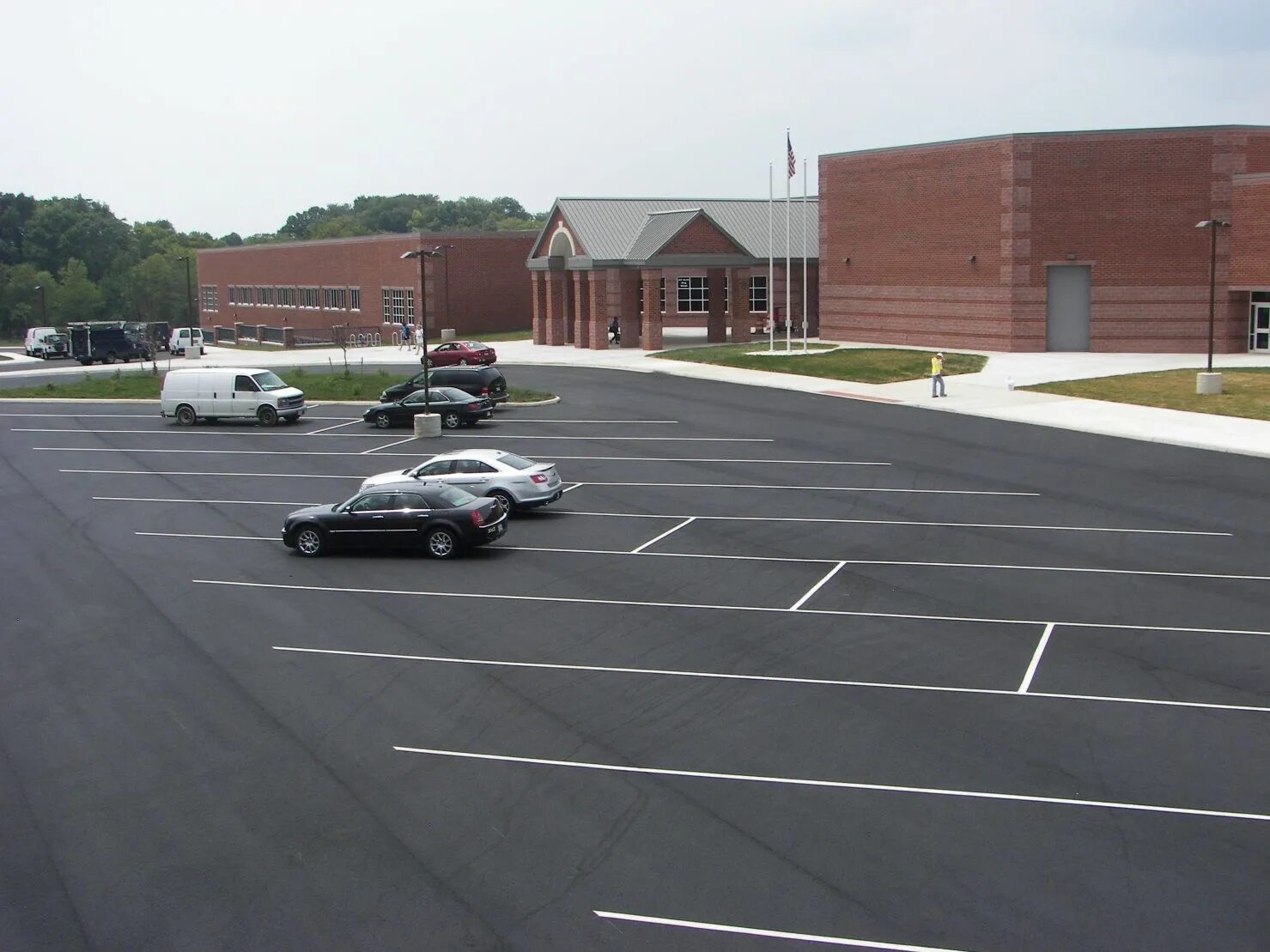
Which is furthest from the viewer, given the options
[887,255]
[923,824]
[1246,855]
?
[887,255]

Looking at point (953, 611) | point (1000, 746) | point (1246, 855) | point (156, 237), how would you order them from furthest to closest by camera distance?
1. point (156, 237)
2. point (953, 611)
3. point (1000, 746)
4. point (1246, 855)

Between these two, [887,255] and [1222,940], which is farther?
[887,255]

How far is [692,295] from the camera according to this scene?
85.1m

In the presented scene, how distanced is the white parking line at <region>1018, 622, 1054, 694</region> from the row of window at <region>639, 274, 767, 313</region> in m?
57.1

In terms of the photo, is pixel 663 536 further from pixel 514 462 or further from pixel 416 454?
pixel 416 454

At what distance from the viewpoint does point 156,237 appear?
570 feet

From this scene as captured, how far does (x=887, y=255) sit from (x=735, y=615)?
4936cm

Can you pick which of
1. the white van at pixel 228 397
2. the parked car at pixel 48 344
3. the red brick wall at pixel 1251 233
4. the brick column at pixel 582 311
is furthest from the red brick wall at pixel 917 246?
the parked car at pixel 48 344

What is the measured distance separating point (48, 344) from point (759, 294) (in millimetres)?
46485

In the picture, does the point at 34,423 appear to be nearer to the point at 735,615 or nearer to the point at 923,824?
the point at 735,615

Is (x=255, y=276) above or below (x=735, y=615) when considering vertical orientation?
above

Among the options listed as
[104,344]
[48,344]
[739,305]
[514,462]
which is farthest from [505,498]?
[48,344]

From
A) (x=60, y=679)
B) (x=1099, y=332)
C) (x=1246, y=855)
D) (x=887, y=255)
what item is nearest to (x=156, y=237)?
(x=887, y=255)

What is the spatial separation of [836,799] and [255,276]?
10363cm
